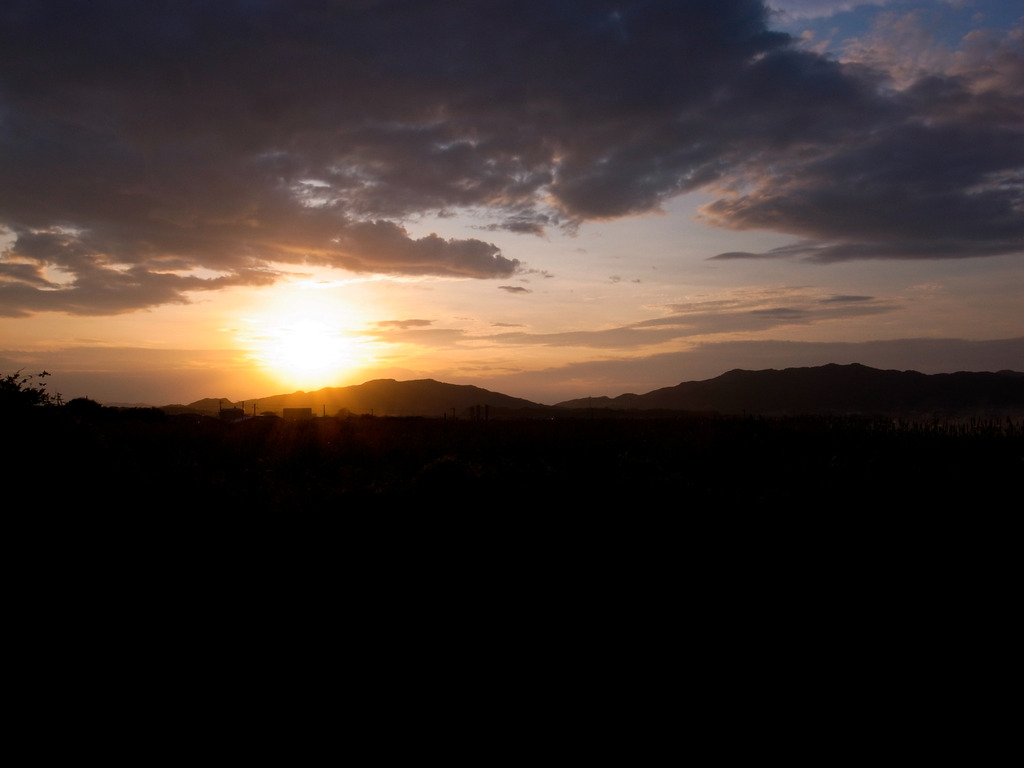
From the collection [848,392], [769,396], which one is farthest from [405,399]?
Result: [848,392]

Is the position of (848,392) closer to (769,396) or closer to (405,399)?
(769,396)

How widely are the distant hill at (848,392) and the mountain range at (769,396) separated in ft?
0.51

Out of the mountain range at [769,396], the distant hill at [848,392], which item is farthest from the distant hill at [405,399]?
the distant hill at [848,392]

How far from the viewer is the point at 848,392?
137 metres

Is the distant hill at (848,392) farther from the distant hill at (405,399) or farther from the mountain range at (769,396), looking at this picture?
the distant hill at (405,399)

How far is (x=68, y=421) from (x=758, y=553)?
1157 centimetres

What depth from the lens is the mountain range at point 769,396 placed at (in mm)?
118125

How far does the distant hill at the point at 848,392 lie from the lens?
119438mm

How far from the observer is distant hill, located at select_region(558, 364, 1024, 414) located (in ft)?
392

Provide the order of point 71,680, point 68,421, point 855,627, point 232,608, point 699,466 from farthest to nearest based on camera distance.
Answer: point 699,466, point 68,421, point 232,608, point 855,627, point 71,680

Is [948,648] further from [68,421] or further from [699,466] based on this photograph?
[699,466]

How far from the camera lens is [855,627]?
7.81 m

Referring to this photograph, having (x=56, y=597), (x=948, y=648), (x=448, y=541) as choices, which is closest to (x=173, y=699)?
(x=56, y=597)

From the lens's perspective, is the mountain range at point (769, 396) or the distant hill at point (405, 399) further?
the distant hill at point (405, 399)
